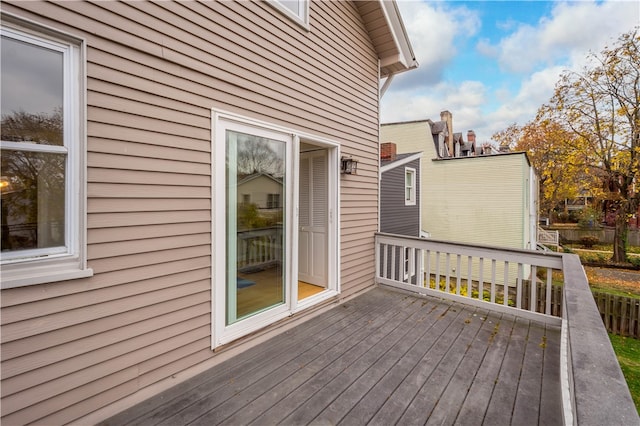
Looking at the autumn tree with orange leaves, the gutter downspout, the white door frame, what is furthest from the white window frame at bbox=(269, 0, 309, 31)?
the autumn tree with orange leaves

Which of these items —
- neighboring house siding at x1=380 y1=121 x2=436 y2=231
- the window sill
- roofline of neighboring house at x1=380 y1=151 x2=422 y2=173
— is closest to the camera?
→ the window sill

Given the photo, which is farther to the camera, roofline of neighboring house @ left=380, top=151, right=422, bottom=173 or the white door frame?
roofline of neighboring house @ left=380, top=151, right=422, bottom=173

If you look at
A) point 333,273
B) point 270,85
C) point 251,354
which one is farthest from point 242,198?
point 333,273

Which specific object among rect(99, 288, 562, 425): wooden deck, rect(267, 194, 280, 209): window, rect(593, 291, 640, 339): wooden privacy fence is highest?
rect(267, 194, 280, 209): window

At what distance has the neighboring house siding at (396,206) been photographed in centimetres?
795

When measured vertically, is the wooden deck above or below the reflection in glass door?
below

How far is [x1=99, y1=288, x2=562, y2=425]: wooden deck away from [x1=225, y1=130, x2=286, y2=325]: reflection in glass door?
484mm

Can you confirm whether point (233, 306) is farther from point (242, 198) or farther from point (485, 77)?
point (485, 77)

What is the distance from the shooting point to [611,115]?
41.1 feet

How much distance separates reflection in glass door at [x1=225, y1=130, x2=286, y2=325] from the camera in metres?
2.76

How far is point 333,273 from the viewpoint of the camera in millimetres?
4152

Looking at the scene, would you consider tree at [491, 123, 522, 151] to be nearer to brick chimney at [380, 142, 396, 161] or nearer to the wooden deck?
brick chimney at [380, 142, 396, 161]

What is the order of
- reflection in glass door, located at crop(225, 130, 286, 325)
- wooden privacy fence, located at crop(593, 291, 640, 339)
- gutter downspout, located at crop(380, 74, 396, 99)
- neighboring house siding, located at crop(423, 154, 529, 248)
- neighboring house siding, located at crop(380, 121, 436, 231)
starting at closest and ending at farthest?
reflection in glass door, located at crop(225, 130, 286, 325)
gutter downspout, located at crop(380, 74, 396, 99)
wooden privacy fence, located at crop(593, 291, 640, 339)
neighboring house siding, located at crop(423, 154, 529, 248)
neighboring house siding, located at crop(380, 121, 436, 231)

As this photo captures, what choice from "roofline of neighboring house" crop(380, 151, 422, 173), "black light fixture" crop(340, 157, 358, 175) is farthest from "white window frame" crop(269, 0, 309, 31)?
"roofline of neighboring house" crop(380, 151, 422, 173)
